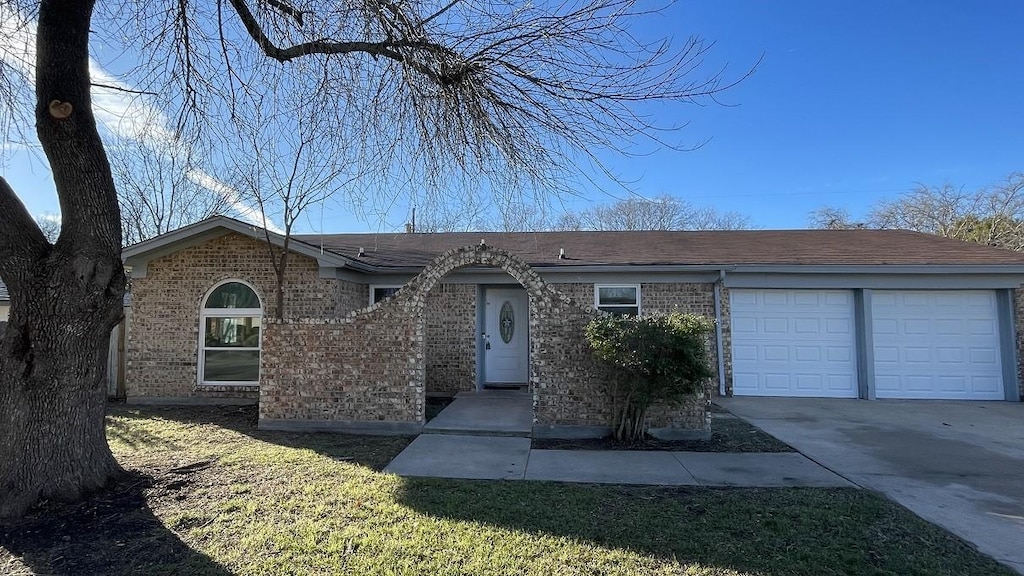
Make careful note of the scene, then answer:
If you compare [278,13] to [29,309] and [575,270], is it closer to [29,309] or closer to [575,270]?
[29,309]

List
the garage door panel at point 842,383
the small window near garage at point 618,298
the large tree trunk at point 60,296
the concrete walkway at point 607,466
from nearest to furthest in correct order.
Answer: the large tree trunk at point 60,296
the concrete walkway at point 607,466
the garage door panel at point 842,383
the small window near garage at point 618,298

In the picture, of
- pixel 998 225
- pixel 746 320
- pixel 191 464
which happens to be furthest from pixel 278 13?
pixel 998 225

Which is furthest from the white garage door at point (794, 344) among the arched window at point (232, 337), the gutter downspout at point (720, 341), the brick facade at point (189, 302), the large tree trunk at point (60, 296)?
the large tree trunk at point (60, 296)

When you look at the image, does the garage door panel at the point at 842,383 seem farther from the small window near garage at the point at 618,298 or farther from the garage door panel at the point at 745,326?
the small window near garage at the point at 618,298

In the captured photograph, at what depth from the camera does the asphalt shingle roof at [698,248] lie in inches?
428

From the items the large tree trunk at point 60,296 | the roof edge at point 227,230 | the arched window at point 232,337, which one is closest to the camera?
the large tree trunk at point 60,296

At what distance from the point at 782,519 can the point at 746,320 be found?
7.29 meters

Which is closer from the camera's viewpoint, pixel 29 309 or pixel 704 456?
pixel 29 309

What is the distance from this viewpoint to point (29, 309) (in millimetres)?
4570

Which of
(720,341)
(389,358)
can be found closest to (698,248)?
(720,341)

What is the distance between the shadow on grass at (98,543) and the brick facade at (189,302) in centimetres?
555

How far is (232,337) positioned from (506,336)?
558cm

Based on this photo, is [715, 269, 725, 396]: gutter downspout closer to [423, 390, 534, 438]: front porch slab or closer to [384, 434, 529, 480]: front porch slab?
[423, 390, 534, 438]: front porch slab

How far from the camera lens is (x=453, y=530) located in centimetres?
403
